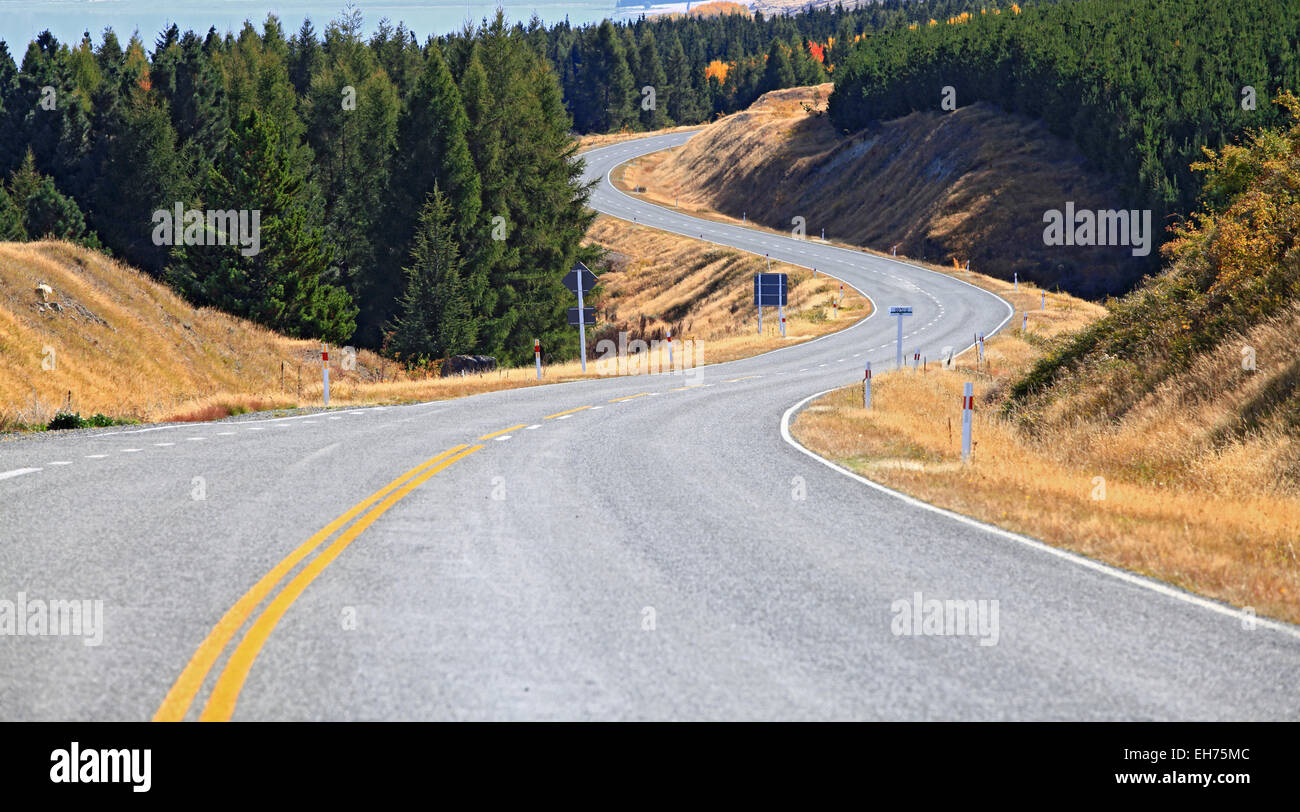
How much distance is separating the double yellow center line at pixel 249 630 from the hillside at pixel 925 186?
195 feet

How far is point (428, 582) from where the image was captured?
716 cm

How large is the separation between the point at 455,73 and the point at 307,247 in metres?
13.7

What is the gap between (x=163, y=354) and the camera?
1405 inches

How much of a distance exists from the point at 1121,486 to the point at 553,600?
8128 mm

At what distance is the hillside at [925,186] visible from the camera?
67.5 meters

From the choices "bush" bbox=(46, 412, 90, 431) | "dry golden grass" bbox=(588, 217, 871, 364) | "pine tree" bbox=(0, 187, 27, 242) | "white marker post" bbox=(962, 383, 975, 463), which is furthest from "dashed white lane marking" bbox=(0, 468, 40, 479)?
"pine tree" bbox=(0, 187, 27, 242)

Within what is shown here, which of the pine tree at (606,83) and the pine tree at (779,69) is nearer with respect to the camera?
the pine tree at (779,69)

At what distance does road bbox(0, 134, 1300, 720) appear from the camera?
199 inches

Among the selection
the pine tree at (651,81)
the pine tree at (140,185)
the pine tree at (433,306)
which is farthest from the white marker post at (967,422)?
the pine tree at (651,81)

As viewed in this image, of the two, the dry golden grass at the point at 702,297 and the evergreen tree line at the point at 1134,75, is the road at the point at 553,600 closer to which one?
the dry golden grass at the point at 702,297

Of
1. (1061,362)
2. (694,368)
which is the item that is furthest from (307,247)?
(1061,362)

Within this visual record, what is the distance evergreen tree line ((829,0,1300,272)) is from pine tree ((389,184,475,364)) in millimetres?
29839
